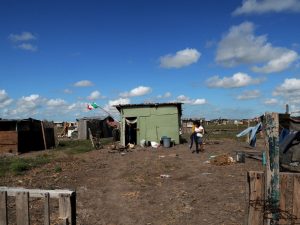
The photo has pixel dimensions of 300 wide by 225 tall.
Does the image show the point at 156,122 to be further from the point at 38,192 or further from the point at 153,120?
the point at 38,192

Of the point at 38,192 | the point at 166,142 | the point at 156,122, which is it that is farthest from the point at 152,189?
the point at 156,122

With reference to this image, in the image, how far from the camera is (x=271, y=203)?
15.2ft

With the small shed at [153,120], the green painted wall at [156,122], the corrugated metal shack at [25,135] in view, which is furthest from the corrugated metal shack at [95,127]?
the green painted wall at [156,122]

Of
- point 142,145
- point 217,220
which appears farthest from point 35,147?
point 217,220

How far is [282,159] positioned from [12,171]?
10.8 metres

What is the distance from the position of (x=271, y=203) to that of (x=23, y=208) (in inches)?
109

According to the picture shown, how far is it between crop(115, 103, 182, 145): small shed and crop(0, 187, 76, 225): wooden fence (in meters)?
26.0

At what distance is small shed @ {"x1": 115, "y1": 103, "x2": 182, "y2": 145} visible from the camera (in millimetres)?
30469

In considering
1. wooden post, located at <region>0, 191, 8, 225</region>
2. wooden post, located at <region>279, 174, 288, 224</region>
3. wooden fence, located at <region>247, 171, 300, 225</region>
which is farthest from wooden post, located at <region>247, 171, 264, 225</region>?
wooden post, located at <region>0, 191, 8, 225</region>

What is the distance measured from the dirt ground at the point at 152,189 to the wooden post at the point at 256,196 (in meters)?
3.59

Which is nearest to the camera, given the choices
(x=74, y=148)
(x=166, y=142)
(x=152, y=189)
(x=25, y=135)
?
(x=152, y=189)

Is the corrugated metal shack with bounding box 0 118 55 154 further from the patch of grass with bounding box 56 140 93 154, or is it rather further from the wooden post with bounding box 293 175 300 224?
the wooden post with bounding box 293 175 300 224

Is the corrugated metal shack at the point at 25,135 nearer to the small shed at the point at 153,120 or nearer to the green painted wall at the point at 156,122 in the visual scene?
the small shed at the point at 153,120

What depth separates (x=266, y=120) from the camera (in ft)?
15.3
